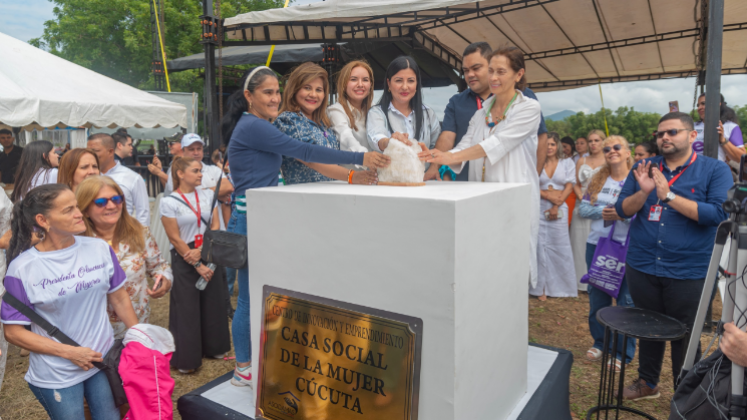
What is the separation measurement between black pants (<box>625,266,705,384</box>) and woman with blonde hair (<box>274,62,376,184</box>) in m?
1.97

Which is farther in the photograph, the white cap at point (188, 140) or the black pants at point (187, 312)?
the white cap at point (188, 140)

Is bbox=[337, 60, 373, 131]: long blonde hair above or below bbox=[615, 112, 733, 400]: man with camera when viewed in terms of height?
above

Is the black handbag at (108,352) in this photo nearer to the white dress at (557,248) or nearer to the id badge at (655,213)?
the id badge at (655,213)

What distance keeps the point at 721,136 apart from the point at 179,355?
16.0ft

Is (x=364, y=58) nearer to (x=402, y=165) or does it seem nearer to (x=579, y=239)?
(x=579, y=239)

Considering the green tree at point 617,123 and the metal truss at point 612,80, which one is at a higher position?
the green tree at point 617,123

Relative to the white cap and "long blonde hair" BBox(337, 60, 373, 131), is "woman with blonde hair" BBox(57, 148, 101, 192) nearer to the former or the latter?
the white cap

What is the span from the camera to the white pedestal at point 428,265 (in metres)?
1.43

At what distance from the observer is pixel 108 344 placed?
2123 millimetres

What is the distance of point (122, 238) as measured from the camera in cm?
257

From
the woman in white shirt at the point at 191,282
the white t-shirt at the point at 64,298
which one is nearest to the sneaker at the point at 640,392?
the woman in white shirt at the point at 191,282

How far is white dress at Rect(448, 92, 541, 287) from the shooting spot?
7.57 feet

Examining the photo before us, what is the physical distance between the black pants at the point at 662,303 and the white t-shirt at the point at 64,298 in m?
3.02

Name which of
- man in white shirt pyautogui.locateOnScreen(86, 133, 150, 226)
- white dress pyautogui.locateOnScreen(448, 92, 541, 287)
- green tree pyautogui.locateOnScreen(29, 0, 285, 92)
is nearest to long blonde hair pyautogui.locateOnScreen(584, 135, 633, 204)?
white dress pyautogui.locateOnScreen(448, 92, 541, 287)
